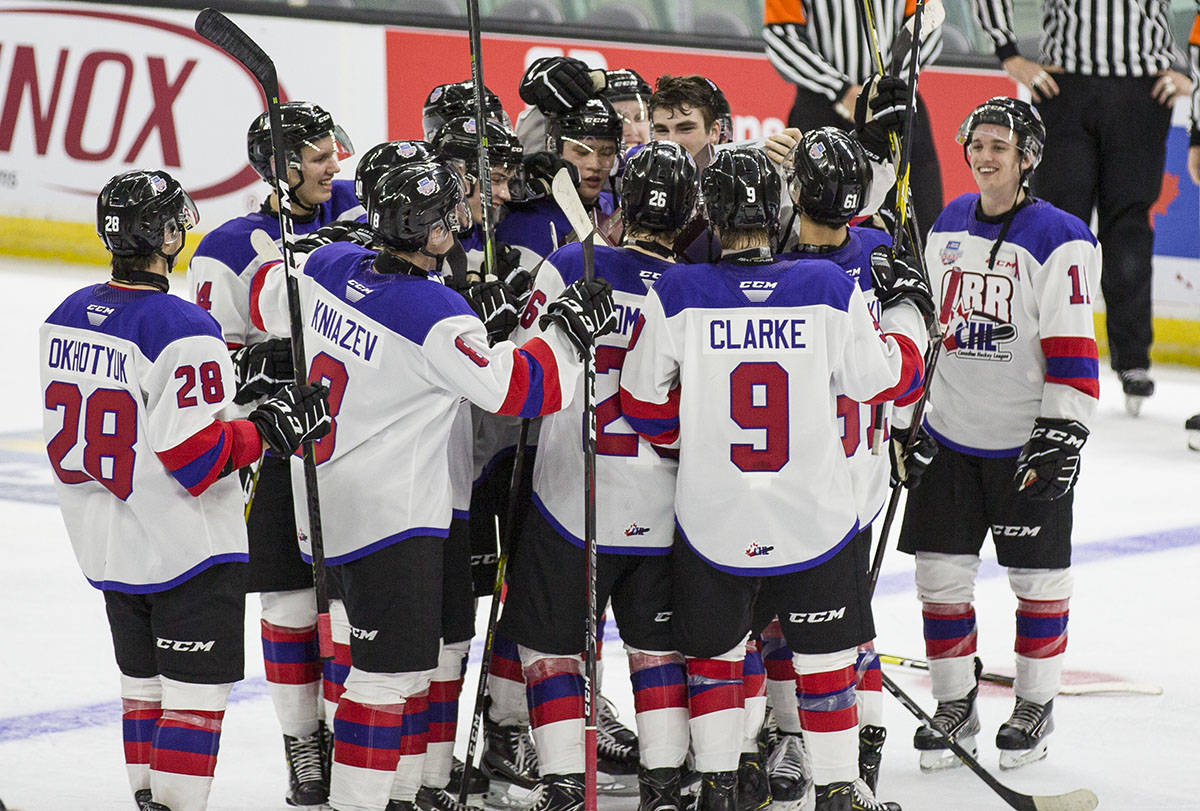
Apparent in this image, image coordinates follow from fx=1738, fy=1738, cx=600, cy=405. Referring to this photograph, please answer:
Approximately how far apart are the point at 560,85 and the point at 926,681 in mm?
1805

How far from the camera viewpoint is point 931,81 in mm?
9008

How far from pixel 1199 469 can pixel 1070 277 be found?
10.8ft

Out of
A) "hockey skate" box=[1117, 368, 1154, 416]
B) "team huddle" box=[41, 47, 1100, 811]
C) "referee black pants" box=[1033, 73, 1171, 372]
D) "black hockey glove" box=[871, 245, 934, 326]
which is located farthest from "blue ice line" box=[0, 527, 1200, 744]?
"referee black pants" box=[1033, 73, 1171, 372]

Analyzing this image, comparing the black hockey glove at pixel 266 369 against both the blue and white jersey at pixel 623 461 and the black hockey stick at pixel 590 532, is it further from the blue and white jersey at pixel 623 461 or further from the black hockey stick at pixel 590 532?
the black hockey stick at pixel 590 532

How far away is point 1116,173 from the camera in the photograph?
756 cm

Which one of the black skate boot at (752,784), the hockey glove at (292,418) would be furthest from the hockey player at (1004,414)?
the hockey glove at (292,418)

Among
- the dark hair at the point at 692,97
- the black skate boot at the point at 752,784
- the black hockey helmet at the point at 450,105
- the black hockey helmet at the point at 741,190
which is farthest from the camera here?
the dark hair at the point at 692,97

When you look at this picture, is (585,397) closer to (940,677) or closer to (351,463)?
(351,463)

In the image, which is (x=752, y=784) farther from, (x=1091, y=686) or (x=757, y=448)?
(x=1091, y=686)

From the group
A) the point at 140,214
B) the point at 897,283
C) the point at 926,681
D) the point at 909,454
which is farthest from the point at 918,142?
the point at 140,214

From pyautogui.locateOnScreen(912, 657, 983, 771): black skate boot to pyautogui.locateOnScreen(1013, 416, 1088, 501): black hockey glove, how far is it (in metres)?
0.52

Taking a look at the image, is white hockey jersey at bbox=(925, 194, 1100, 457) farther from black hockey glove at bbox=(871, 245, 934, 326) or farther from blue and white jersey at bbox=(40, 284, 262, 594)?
blue and white jersey at bbox=(40, 284, 262, 594)

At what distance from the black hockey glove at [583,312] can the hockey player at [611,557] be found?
188mm

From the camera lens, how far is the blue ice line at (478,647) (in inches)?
163
